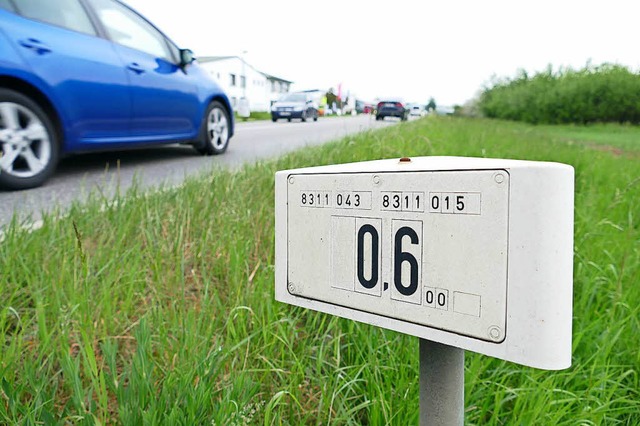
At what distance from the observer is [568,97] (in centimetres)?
2662

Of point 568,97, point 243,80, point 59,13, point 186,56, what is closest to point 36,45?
point 59,13

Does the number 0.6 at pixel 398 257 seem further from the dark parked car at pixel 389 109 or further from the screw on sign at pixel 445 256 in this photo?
the dark parked car at pixel 389 109

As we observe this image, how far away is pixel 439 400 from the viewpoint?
0.85 m

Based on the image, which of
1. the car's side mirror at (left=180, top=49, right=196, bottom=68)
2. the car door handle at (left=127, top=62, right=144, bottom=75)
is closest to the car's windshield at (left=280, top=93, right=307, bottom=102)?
the car's side mirror at (left=180, top=49, right=196, bottom=68)

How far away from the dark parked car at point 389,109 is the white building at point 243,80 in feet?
83.2

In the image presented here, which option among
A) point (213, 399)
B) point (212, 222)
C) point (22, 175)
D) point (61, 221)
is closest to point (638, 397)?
point (213, 399)

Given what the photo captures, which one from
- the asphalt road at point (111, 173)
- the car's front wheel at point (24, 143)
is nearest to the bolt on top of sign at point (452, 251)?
the asphalt road at point (111, 173)

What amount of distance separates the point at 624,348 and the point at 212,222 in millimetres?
1697

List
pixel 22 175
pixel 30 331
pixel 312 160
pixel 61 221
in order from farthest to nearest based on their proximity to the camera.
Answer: pixel 312 160
pixel 22 175
pixel 61 221
pixel 30 331

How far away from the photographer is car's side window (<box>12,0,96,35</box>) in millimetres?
3976

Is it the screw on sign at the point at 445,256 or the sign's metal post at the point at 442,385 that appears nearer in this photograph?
the screw on sign at the point at 445,256

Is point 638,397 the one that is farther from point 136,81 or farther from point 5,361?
point 136,81

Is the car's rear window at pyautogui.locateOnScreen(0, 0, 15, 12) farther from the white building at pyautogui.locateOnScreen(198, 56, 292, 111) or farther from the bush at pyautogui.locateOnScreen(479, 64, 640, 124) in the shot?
the white building at pyautogui.locateOnScreen(198, 56, 292, 111)

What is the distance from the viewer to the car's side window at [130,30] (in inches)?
187
